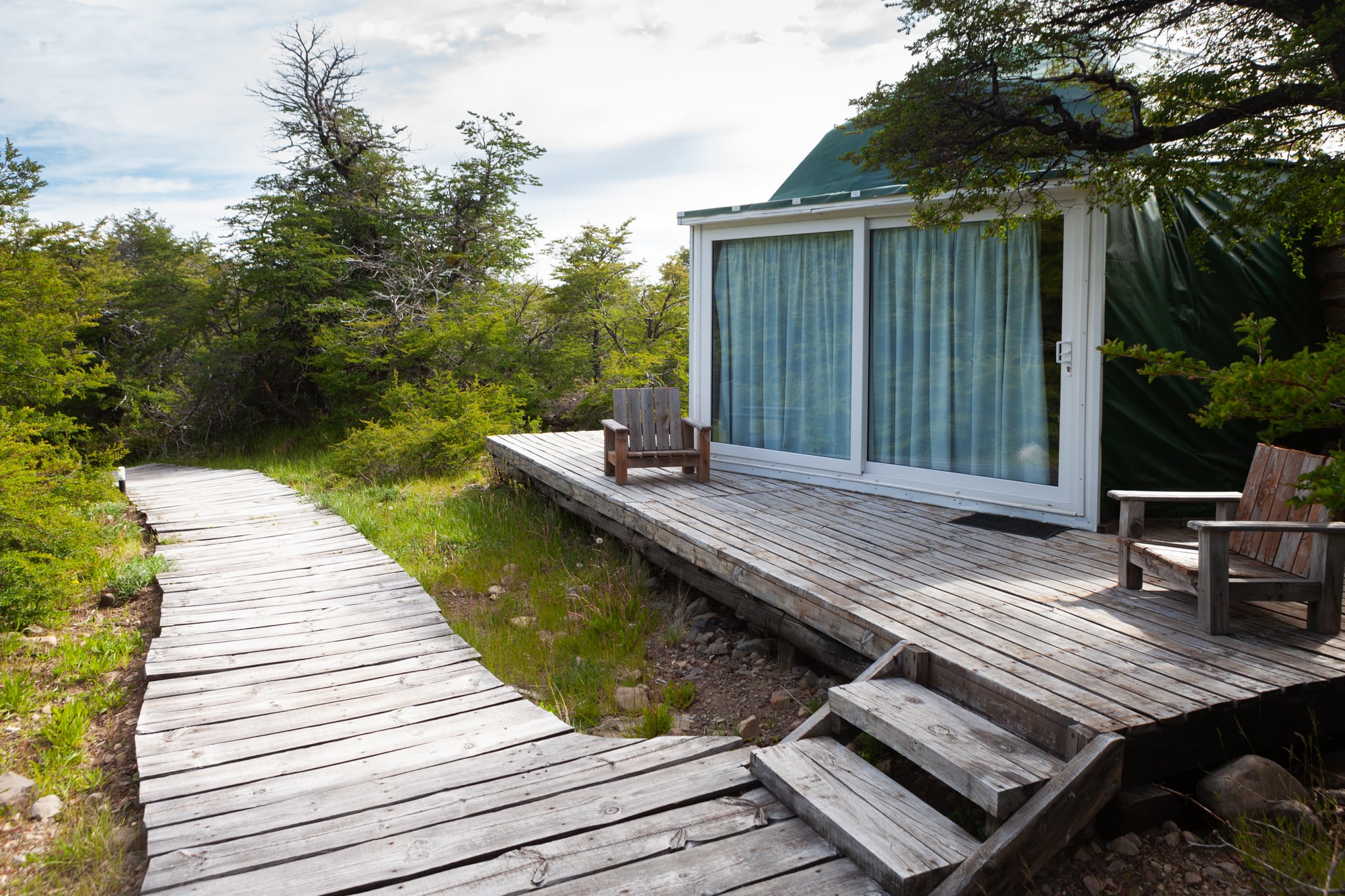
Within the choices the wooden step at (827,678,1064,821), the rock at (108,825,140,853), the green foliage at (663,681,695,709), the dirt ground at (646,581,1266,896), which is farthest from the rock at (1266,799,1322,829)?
the rock at (108,825,140,853)

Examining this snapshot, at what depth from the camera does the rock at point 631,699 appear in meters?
3.65

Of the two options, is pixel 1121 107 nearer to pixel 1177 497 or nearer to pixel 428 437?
pixel 1177 497

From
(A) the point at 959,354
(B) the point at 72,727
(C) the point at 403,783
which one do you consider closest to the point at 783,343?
(A) the point at 959,354

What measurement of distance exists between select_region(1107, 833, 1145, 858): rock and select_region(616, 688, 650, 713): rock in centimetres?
181

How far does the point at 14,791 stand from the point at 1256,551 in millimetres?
4585

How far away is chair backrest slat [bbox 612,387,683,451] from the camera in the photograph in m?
6.28

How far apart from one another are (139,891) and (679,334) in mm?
9766

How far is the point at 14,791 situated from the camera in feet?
9.99

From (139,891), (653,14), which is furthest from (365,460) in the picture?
(139,891)

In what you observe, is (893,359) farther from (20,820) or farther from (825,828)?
(20,820)

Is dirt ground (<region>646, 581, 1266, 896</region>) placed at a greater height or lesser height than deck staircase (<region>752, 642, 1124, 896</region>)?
lesser

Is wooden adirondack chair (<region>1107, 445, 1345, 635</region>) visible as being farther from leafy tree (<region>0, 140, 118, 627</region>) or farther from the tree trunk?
leafy tree (<region>0, 140, 118, 627</region>)

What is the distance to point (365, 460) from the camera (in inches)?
363

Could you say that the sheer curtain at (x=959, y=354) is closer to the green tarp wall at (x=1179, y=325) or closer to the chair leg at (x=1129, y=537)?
the green tarp wall at (x=1179, y=325)
